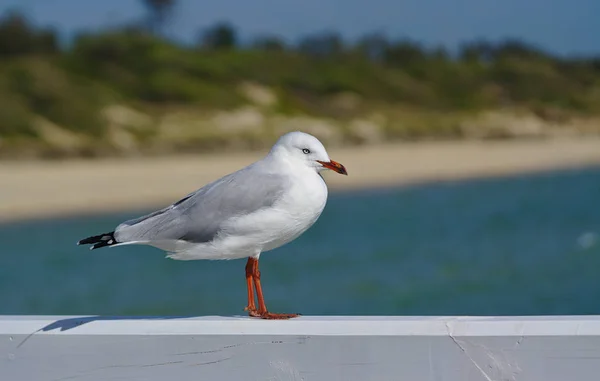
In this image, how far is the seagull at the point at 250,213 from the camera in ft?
7.12

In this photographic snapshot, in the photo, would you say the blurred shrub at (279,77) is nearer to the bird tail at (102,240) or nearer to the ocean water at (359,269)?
the ocean water at (359,269)

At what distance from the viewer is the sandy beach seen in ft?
62.7

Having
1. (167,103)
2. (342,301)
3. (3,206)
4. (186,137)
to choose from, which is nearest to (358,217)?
(3,206)

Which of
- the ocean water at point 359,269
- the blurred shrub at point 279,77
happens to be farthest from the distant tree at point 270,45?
the ocean water at point 359,269

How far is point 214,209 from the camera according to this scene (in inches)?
87.5

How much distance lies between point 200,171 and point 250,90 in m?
11.8

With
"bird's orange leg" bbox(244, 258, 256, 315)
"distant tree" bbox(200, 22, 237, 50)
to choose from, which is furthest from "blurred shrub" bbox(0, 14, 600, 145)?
"bird's orange leg" bbox(244, 258, 256, 315)

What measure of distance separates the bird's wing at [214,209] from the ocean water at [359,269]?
18.7 ft
